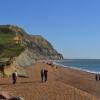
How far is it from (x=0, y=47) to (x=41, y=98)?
168 ft

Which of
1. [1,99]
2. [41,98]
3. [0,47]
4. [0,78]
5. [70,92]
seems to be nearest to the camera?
[1,99]

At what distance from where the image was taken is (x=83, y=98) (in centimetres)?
2967

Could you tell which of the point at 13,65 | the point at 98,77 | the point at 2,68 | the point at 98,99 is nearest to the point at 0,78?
the point at 2,68

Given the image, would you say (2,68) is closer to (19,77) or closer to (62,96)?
(19,77)

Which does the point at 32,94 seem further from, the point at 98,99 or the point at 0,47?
the point at 0,47

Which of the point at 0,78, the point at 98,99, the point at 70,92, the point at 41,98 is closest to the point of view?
the point at 41,98

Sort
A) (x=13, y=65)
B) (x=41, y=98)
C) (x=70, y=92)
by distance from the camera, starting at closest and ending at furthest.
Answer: (x=41, y=98), (x=70, y=92), (x=13, y=65)

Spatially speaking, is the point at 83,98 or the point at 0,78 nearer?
the point at 83,98

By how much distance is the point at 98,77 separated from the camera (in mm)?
56656

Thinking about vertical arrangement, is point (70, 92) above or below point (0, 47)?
below

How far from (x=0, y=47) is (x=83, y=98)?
2009 inches

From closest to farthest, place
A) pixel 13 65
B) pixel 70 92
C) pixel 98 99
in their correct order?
1. pixel 98 99
2. pixel 70 92
3. pixel 13 65

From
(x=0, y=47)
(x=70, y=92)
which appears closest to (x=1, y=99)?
(x=70, y=92)

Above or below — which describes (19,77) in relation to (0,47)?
below
